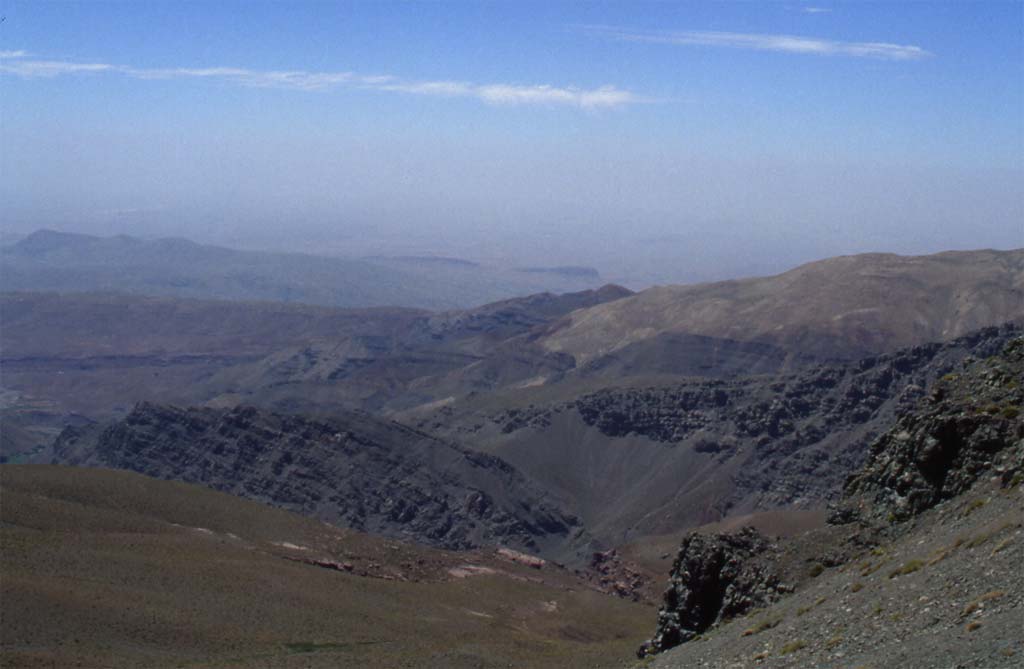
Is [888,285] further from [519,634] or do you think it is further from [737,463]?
[519,634]

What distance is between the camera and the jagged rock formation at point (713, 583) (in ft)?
84.9

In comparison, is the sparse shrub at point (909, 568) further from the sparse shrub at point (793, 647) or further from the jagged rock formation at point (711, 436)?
the jagged rock formation at point (711, 436)

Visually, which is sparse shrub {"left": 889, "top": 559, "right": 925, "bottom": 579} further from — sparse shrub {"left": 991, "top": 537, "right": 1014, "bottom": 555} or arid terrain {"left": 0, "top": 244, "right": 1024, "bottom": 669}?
sparse shrub {"left": 991, "top": 537, "right": 1014, "bottom": 555}

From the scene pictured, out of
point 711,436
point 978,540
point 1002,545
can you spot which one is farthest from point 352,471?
point 1002,545

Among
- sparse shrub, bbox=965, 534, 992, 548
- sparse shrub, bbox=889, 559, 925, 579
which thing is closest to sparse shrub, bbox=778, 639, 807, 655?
sparse shrub, bbox=889, 559, 925, 579

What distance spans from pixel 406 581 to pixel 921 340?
90721 millimetres

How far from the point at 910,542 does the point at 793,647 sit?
5168 millimetres

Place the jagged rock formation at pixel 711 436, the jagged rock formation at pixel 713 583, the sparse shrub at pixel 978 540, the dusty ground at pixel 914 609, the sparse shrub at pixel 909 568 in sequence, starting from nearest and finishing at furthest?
the dusty ground at pixel 914 609, the sparse shrub at pixel 978 540, the sparse shrub at pixel 909 568, the jagged rock formation at pixel 713 583, the jagged rock formation at pixel 711 436

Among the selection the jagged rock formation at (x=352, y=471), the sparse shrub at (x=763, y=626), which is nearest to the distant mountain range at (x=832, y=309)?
the jagged rock formation at (x=352, y=471)

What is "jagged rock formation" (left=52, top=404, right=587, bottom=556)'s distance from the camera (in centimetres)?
8325

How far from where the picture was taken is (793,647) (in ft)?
62.0

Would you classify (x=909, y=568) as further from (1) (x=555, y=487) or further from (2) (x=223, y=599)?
(1) (x=555, y=487)

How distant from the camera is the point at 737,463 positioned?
91.3m

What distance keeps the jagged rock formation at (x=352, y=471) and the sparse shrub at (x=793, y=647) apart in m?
61.8
